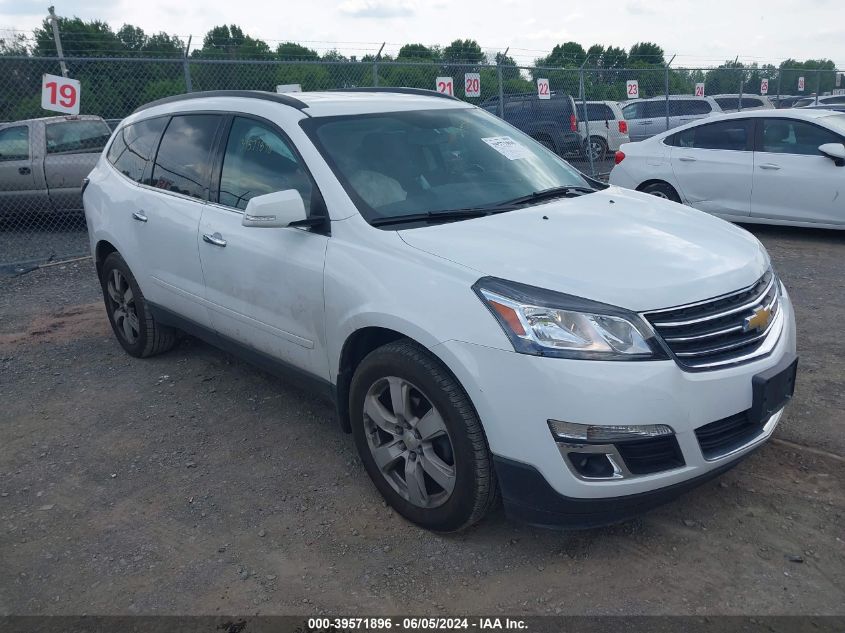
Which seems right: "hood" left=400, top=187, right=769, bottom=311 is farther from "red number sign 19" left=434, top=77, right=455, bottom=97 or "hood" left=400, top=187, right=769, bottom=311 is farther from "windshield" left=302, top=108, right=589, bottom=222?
"red number sign 19" left=434, top=77, right=455, bottom=97

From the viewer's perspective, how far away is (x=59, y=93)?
902 cm

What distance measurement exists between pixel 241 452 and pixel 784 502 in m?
2.68

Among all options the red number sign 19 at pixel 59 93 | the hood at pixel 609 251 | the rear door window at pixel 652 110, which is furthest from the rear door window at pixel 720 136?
the rear door window at pixel 652 110

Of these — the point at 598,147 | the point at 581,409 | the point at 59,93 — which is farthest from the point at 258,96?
the point at 598,147

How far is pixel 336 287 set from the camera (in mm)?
3383

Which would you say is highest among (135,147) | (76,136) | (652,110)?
(652,110)

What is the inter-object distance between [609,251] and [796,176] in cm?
633

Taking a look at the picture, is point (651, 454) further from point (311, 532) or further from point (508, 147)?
point (508, 147)

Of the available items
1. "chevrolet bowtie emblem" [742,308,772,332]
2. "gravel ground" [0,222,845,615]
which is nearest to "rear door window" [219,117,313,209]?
"gravel ground" [0,222,845,615]

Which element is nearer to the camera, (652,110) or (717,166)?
(717,166)

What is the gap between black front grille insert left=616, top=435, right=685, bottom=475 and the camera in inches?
107

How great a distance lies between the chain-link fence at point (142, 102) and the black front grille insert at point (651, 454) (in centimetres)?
814

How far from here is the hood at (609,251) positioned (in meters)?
2.85

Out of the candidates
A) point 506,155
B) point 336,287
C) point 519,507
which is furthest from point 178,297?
point 519,507
